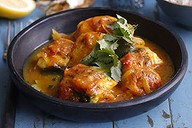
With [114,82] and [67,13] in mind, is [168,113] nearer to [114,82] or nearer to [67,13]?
[114,82]

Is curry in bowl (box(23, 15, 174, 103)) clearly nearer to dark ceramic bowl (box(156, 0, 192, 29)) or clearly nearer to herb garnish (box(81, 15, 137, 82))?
herb garnish (box(81, 15, 137, 82))

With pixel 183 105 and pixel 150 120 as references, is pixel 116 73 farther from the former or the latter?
pixel 183 105

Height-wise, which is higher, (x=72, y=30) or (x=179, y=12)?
(x=179, y=12)

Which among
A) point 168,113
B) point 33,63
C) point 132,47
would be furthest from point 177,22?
point 33,63

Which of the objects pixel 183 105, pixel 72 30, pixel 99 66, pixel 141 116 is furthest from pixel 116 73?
pixel 72 30

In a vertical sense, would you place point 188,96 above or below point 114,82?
below

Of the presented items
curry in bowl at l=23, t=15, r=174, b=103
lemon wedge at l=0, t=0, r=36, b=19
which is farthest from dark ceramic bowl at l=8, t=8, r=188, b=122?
lemon wedge at l=0, t=0, r=36, b=19
